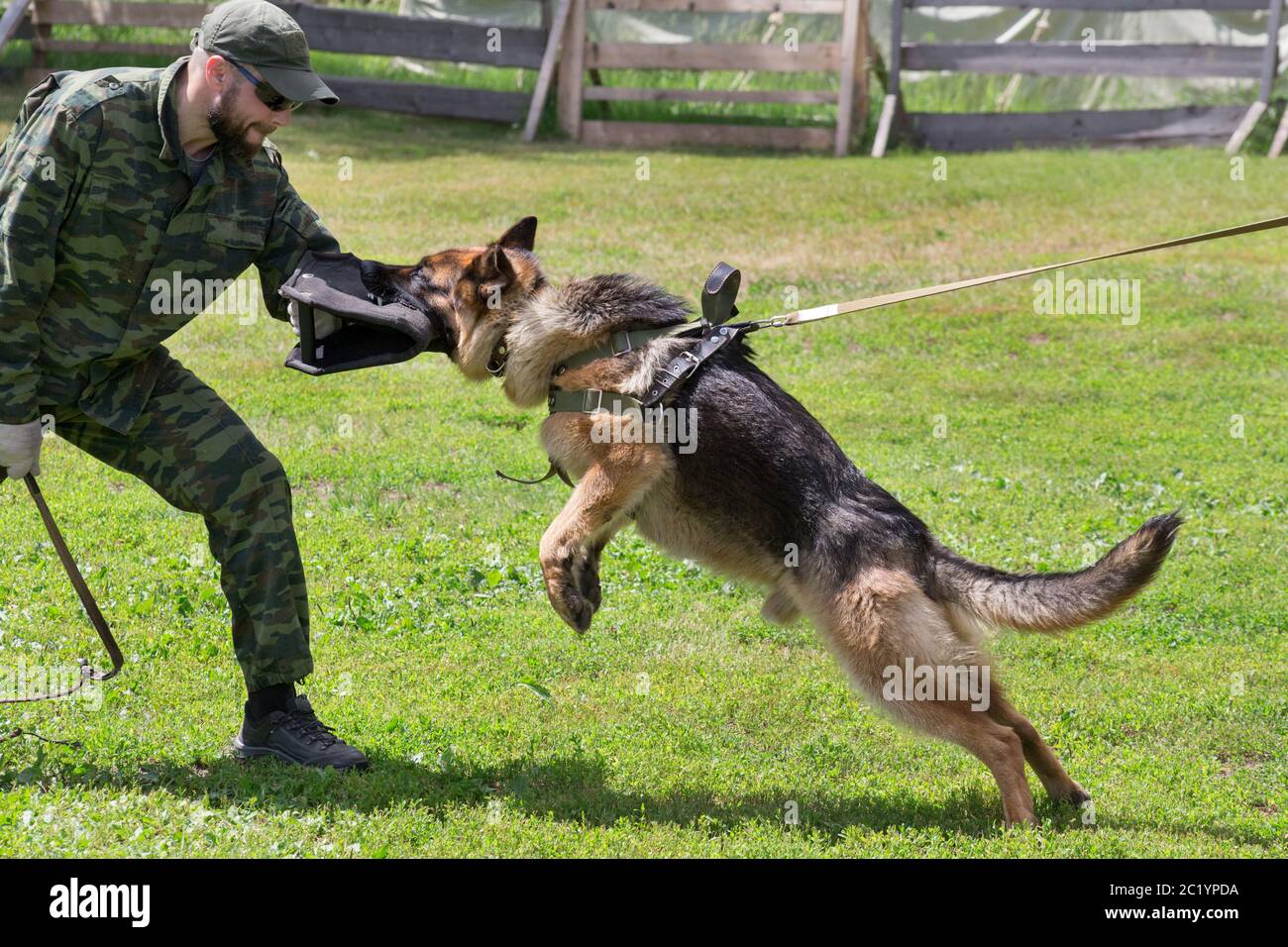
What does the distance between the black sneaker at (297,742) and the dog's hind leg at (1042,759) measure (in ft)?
8.12

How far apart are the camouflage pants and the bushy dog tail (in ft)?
8.06

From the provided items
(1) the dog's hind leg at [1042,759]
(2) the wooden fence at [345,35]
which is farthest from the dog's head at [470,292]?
(2) the wooden fence at [345,35]

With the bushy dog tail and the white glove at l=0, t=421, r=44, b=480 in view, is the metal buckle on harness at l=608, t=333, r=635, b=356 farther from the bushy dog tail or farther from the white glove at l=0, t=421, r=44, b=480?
the white glove at l=0, t=421, r=44, b=480

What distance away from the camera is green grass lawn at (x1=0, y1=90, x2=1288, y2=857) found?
15.0 feet

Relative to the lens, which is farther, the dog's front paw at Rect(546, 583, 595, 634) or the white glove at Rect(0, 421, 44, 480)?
the dog's front paw at Rect(546, 583, 595, 634)

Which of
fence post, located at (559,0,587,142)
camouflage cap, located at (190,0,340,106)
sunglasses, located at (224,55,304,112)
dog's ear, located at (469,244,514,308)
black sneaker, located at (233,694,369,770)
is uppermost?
fence post, located at (559,0,587,142)

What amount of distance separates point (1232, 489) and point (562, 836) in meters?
5.87

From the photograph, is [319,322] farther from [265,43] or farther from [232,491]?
[265,43]

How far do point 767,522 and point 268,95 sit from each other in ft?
7.74

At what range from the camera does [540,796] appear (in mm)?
4723

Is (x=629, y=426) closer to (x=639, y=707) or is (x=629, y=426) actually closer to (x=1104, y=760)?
(x=639, y=707)

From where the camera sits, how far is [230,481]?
14.8ft

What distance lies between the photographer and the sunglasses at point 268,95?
4.30 m

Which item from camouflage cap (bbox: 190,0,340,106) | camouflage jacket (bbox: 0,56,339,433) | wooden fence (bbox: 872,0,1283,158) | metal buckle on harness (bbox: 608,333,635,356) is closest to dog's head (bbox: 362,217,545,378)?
metal buckle on harness (bbox: 608,333,635,356)
